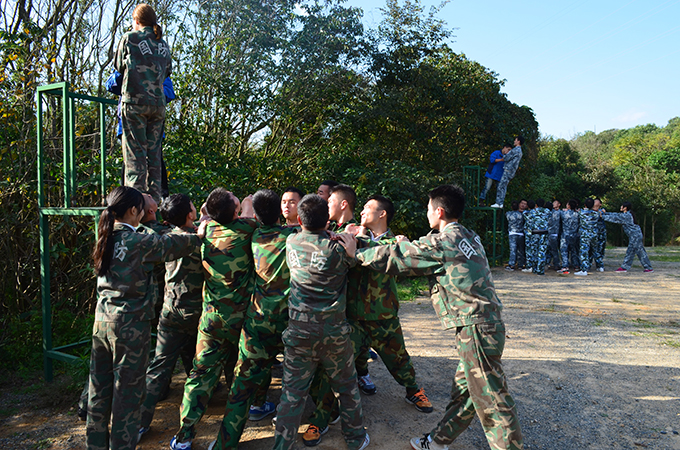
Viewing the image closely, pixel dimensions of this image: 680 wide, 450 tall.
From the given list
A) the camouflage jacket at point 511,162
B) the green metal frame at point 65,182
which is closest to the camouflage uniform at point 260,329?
the green metal frame at point 65,182

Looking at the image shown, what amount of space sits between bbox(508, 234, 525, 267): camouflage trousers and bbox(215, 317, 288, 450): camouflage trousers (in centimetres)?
993

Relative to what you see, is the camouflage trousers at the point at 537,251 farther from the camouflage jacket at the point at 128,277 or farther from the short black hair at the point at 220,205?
the camouflage jacket at the point at 128,277

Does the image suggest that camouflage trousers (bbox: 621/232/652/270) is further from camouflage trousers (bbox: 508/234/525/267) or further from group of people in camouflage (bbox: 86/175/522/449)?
group of people in camouflage (bbox: 86/175/522/449)

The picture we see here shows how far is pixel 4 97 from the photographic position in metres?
4.88

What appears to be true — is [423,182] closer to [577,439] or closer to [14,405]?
[577,439]

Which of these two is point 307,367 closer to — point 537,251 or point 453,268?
point 453,268

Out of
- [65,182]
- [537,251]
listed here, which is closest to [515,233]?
[537,251]

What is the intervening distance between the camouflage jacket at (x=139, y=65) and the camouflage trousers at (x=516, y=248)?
10.1 m

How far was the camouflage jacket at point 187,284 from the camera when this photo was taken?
136 inches

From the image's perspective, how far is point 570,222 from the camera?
1182 cm

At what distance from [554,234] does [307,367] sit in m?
10.7

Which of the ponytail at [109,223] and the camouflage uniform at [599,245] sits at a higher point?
the ponytail at [109,223]

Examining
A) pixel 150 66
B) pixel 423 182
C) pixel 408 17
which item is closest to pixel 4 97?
pixel 150 66

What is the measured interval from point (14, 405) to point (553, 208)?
474 inches
